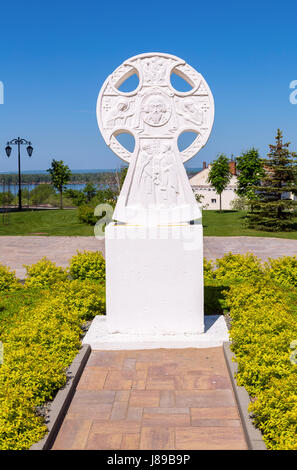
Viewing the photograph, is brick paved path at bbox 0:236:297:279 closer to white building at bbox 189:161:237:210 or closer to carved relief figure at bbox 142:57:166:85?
carved relief figure at bbox 142:57:166:85

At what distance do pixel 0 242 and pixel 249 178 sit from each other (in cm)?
2147

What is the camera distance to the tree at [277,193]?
24.3m

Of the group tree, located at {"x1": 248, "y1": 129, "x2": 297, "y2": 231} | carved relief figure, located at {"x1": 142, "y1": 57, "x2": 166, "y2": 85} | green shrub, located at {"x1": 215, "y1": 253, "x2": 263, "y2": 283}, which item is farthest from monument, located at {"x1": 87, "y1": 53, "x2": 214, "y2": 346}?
tree, located at {"x1": 248, "y1": 129, "x2": 297, "y2": 231}

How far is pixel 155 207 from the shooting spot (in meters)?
6.34

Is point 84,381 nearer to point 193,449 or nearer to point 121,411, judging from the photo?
point 121,411

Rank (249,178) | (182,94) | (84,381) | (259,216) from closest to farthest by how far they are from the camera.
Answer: (84,381) < (182,94) < (259,216) < (249,178)

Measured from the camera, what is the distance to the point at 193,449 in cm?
386

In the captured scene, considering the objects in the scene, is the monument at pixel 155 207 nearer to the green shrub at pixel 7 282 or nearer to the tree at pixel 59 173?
the green shrub at pixel 7 282

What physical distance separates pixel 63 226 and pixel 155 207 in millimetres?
19989

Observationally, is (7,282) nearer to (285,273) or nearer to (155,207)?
(155,207)

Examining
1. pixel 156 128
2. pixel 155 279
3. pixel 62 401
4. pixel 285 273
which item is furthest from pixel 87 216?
pixel 62 401

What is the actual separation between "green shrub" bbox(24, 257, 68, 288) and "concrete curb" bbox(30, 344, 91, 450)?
3.72 meters

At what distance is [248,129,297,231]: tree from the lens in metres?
24.3

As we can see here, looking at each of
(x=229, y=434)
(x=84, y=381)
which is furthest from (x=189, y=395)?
(x=84, y=381)
